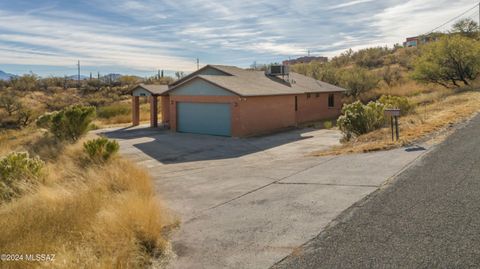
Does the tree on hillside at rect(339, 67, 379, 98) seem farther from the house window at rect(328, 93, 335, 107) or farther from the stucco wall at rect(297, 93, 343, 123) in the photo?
the house window at rect(328, 93, 335, 107)

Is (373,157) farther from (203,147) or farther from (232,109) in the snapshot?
(232,109)

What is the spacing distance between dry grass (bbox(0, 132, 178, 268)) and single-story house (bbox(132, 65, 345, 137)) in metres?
13.7

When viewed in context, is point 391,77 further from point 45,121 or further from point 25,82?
point 25,82

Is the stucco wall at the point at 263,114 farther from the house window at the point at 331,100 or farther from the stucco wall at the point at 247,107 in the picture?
the house window at the point at 331,100

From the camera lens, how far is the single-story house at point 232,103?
72.5ft

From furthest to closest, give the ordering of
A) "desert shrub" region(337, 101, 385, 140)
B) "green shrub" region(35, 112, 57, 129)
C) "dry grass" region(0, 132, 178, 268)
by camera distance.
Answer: "green shrub" region(35, 112, 57, 129)
"desert shrub" region(337, 101, 385, 140)
"dry grass" region(0, 132, 178, 268)

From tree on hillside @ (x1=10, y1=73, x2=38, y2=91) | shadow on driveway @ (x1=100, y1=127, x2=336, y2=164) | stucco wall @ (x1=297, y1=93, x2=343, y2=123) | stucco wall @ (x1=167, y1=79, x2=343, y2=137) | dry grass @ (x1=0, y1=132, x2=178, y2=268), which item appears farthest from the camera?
tree on hillside @ (x1=10, y1=73, x2=38, y2=91)

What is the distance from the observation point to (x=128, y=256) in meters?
5.22

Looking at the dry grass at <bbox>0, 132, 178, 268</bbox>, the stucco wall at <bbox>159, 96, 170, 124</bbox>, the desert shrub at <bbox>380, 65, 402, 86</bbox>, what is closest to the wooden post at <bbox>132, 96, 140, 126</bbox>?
the stucco wall at <bbox>159, 96, 170, 124</bbox>

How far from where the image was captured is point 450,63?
30.2 metres

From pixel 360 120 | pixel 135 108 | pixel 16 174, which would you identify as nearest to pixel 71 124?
pixel 135 108

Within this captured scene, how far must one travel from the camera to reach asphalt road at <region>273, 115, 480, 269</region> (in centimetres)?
470

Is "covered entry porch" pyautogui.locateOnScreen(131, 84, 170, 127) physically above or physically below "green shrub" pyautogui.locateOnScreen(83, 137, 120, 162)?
above

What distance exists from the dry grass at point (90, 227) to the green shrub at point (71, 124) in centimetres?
1225
